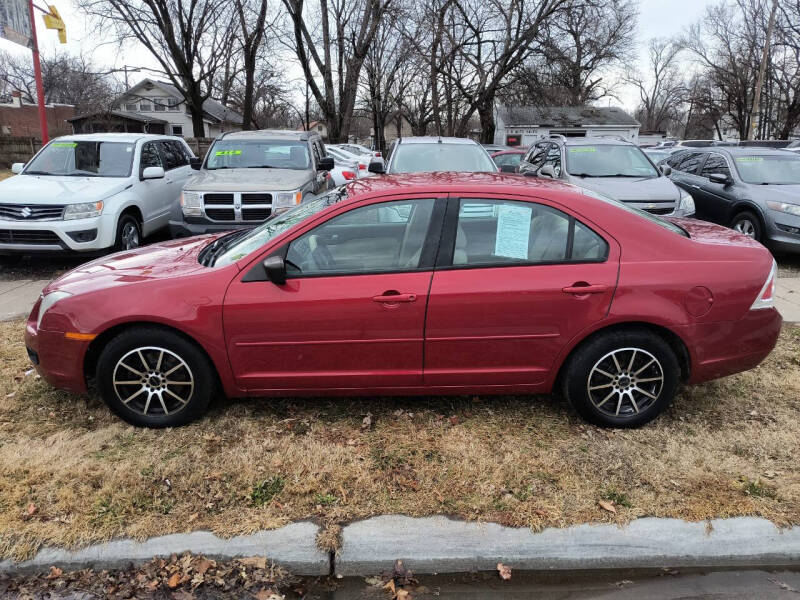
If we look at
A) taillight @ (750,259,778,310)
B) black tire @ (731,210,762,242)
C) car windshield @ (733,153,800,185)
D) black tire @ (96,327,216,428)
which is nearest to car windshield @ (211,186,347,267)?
black tire @ (96,327,216,428)

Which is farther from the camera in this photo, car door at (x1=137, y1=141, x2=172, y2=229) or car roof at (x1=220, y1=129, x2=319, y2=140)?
car roof at (x1=220, y1=129, x2=319, y2=140)

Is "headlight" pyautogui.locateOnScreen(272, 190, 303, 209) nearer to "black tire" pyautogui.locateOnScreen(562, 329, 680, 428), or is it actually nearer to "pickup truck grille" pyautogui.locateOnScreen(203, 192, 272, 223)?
"pickup truck grille" pyautogui.locateOnScreen(203, 192, 272, 223)

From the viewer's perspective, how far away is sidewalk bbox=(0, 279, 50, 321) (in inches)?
241

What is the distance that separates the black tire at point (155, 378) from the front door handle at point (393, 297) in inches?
45.8

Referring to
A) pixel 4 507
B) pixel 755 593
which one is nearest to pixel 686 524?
pixel 755 593

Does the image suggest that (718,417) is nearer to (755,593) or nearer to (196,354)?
(755,593)

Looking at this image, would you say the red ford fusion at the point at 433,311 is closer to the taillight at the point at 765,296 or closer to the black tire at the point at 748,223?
the taillight at the point at 765,296

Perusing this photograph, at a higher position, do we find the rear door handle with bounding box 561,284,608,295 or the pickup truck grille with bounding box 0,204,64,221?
the pickup truck grille with bounding box 0,204,64,221

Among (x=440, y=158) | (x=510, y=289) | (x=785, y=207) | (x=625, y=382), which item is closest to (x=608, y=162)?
(x=785, y=207)

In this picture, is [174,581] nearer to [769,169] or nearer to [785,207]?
[785,207]

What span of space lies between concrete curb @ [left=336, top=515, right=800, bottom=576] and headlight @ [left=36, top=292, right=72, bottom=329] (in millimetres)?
2292

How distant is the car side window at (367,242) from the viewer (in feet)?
11.3

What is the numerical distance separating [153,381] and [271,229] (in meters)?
1.24

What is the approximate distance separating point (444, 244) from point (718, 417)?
2304 mm
